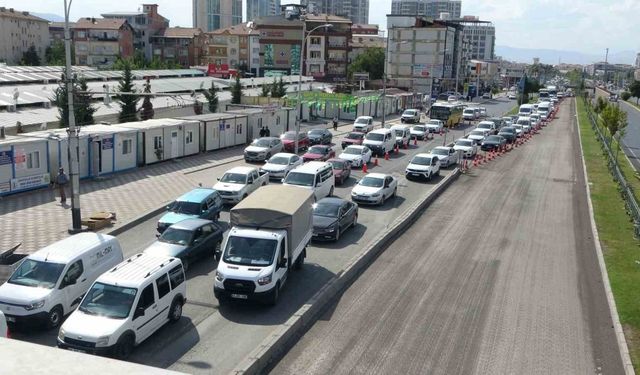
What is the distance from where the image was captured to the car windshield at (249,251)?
651 inches

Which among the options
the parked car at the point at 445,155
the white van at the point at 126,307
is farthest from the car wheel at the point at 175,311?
the parked car at the point at 445,155

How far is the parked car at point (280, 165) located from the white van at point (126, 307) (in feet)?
57.8

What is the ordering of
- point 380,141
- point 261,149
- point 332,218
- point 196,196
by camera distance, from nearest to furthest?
point 332,218
point 196,196
point 261,149
point 380,141

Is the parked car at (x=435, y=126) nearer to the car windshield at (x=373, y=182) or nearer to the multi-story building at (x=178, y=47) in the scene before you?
the car windshield at (x=373, y=182)

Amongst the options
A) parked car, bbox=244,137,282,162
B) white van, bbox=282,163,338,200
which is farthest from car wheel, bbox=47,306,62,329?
parked car, bbox=244,137,282,162

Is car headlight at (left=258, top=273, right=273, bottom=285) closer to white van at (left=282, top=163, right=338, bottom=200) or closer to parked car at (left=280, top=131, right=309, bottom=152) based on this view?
white van at (left=282, top=163, right=338, bottom=200)

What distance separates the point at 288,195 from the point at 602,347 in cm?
961

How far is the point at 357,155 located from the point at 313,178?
38.6 feet

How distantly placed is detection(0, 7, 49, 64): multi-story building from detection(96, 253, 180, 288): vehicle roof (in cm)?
12260

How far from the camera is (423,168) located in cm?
3616

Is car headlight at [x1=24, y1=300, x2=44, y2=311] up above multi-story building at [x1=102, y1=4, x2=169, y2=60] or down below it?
below

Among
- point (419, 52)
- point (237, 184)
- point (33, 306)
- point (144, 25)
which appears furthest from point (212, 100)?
point (144, 25)

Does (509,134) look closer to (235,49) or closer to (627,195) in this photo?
(627,195)

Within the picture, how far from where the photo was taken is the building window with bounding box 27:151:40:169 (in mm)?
27516
